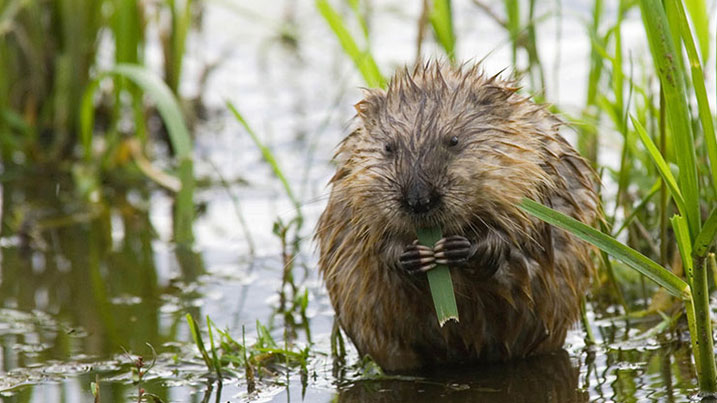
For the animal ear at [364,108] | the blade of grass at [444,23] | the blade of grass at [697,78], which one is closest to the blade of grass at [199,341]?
the animal ear at [364,108]

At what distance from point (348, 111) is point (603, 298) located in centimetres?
316

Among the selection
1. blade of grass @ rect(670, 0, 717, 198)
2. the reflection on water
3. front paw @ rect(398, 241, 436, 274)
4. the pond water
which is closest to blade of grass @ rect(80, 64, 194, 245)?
the pond water

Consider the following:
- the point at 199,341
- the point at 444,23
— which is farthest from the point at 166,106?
the point at 199,341

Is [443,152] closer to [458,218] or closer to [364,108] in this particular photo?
[458,218]

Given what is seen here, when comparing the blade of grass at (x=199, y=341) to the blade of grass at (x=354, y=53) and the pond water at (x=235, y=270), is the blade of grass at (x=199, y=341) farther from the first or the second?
the blade of grass at (x=354, y=53)

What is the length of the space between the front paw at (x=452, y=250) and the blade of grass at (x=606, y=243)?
32cm

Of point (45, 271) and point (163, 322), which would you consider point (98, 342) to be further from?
point (45, 271)

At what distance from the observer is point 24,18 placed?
5.96 meters

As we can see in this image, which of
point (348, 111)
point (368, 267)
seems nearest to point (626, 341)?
point (368, 267)

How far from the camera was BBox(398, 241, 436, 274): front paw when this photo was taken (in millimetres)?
3057

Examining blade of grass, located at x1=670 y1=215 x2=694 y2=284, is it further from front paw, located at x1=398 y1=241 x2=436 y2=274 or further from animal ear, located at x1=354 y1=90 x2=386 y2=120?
animal ear, located at x1=354 y1=90 x2=386 y2=120

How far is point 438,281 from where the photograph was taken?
120 inches

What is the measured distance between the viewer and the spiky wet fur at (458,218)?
3.10 meters

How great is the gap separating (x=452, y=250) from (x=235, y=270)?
182 cm
